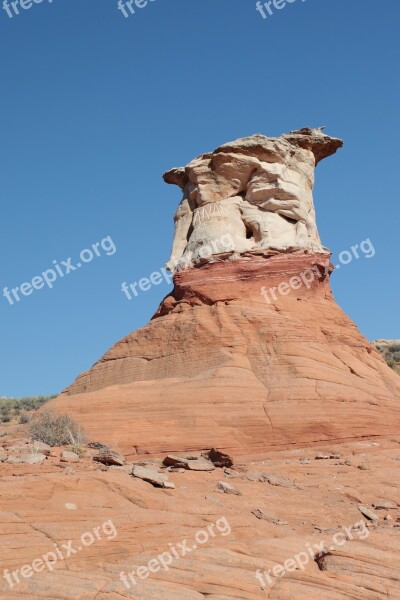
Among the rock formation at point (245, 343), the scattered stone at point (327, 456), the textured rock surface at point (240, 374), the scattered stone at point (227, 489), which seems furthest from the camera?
the rock formation at point (245, 343)

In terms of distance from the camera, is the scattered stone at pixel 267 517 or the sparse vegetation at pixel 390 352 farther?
the sparse vegetation at pixel 390 352

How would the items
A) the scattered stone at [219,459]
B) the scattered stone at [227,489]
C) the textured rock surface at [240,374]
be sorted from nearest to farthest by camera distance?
the scattered stone at [227,489] < the scattered stone at [219,459] < the textured rock surface at [240,374]

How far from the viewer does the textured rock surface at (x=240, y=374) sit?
19359 millimetres

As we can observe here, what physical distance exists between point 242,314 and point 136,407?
214 inches

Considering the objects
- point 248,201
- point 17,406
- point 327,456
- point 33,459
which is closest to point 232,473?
point 327,456

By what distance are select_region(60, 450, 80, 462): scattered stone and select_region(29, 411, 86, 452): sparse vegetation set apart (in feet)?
7.08

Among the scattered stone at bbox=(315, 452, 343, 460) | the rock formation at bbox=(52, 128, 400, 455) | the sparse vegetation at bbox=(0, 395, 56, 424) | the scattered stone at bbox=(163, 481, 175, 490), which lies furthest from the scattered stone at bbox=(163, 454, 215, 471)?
the sparse vegetation at bbox=(0, 395, 56, 424)

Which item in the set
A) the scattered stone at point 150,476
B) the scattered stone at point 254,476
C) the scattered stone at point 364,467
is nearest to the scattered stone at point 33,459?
the scattered stone at point 150,476

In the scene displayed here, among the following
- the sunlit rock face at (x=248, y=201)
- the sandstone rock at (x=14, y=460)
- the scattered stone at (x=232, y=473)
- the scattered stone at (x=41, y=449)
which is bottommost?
the scattered stone at (x=232, y=473)

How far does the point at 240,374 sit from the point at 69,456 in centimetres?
767

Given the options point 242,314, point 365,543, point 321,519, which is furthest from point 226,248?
point 365,543

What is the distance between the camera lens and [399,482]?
16.9 m

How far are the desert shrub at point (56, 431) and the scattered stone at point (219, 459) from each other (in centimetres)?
324

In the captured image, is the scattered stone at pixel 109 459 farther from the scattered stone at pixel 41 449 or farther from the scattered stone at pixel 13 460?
the scattered stone at pixel 13 460
